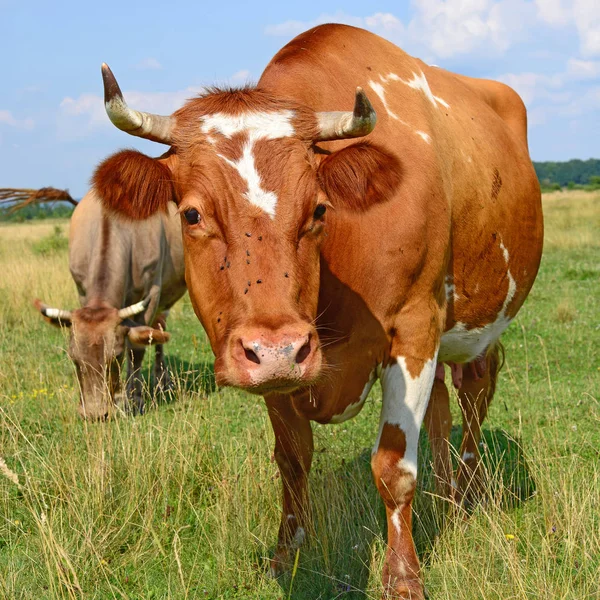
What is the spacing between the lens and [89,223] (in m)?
9.05

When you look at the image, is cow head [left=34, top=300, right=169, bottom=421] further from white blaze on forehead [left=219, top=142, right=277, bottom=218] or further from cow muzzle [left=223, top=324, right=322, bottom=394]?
cow muzzle [left=223, top=324, right=322, bottom=394]

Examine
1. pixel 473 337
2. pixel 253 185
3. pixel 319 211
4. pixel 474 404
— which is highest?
pixel 253 185

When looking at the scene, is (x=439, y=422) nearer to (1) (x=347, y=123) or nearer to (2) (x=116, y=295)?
(1) (x=347, y=123)

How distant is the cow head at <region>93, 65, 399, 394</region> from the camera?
289cm

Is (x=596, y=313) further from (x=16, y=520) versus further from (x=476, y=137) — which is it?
(x=16, y=520)

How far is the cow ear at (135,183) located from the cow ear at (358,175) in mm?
708

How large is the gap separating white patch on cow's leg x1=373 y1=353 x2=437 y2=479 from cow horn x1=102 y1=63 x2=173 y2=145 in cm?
158

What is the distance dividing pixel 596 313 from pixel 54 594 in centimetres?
894

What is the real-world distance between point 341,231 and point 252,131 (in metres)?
0.77

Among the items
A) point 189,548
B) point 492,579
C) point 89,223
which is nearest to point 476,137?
point 492,579

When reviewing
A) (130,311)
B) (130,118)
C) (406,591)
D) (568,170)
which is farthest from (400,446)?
(568,170)

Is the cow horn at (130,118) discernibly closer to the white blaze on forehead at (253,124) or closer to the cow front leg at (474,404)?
the white blaze on forehead at (253,124)

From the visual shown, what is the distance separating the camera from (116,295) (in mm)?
8430

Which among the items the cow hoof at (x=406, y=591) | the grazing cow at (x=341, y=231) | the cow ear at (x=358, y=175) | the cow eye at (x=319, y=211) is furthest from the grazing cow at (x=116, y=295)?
the cow eye at (x=319, y=211)
